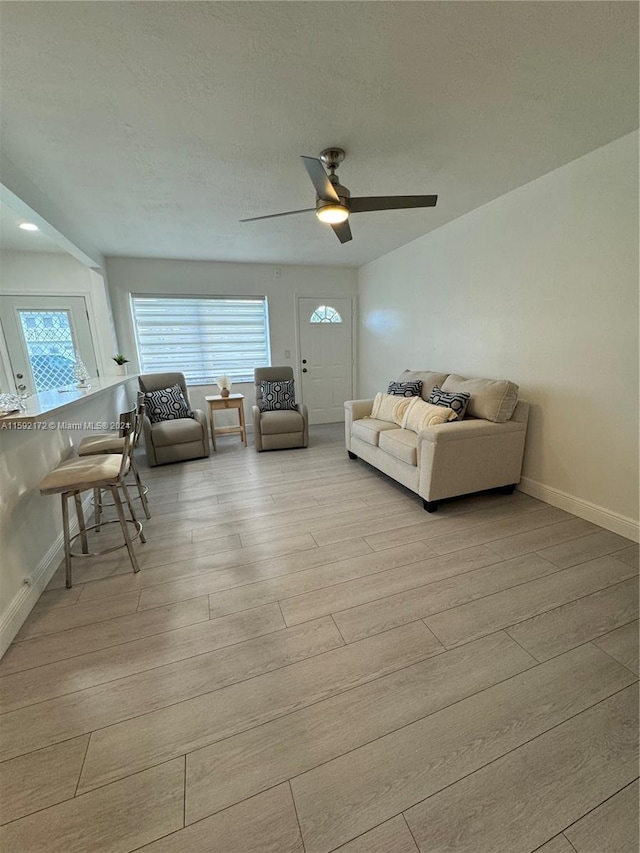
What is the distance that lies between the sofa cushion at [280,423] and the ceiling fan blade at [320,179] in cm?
252

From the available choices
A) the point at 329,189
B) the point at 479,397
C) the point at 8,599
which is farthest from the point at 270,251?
the point at 8,599

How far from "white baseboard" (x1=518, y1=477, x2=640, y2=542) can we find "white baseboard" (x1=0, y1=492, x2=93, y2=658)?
11.3 feet

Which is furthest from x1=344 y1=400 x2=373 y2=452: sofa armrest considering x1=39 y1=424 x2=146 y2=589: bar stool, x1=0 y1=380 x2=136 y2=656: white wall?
x1=0 y1=380 x2=136 y2=656: white wall

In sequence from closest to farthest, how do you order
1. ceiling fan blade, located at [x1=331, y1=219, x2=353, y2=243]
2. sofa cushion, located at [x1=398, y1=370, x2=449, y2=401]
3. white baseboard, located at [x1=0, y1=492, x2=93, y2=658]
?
white baseboard, located at [x1=0, y1=492, x2=93, y2=658]
ceiling fan blade, located at [x1=331, y1=219, x2=353, y2=243]
sofa cushion, located at [x1=398, y1=370, x2=449, y2=401]

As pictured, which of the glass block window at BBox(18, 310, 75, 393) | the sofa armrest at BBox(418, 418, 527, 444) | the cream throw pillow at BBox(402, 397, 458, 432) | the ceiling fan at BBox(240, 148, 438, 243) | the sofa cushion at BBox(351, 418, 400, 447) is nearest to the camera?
the ceiling fan at BBox(240, 148, 438, 243)

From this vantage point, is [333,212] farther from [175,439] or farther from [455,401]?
[175,439]

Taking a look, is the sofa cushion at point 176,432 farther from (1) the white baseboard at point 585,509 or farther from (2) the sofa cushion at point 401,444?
(1) the white baseboard at point 585,509

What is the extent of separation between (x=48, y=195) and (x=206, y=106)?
177cm

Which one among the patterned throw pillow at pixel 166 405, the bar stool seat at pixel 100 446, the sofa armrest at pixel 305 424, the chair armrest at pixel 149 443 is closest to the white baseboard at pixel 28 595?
the bar stool seat at pixel 100 446

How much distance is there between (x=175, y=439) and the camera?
A: 3.81m

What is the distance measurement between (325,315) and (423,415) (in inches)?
122

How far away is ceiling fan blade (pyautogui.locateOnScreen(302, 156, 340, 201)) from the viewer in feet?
5.46

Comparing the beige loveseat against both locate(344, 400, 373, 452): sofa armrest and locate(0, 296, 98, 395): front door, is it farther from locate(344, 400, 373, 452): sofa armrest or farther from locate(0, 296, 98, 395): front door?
locate(0, 296, 98, 395): front door

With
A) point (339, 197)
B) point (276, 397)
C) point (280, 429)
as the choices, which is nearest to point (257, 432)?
point (280, 429)
